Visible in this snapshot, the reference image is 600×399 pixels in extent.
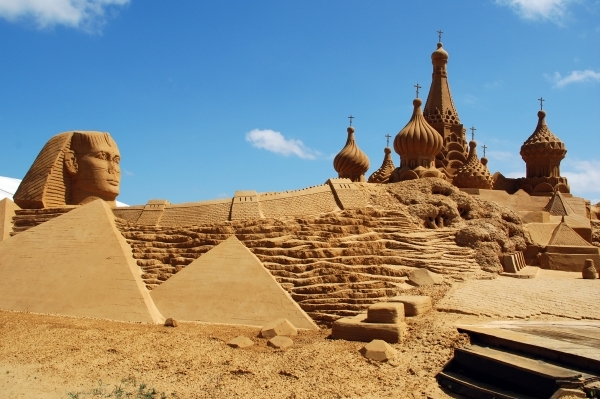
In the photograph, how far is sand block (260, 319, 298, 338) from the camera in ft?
27.9

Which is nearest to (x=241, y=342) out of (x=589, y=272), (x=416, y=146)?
(x=589, y=272)

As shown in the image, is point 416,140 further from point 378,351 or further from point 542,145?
point 378,351

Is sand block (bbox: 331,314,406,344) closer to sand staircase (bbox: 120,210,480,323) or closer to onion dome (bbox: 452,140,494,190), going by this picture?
sand staircase (bbox: 120,210,480,323)

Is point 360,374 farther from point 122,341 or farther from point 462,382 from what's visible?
point 122,341

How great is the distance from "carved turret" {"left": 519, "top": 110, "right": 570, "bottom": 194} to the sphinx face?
16.7 metres

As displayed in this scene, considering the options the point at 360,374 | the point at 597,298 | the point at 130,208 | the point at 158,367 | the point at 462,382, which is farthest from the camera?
the point at 130,208

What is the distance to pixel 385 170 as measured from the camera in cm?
2402

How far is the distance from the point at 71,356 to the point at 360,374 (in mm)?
4191

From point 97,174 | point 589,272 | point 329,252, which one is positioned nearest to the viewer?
point 329,252

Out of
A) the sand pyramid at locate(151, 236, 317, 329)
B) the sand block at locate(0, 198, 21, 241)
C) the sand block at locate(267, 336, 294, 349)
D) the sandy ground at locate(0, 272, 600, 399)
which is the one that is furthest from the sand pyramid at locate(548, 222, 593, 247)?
the sand block at locate(0, 198, 21, 241)

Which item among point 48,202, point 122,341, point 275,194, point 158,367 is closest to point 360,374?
point 158,367

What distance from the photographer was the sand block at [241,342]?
798 cm

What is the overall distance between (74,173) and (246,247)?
208 inches

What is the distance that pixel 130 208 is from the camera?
42.1ft
